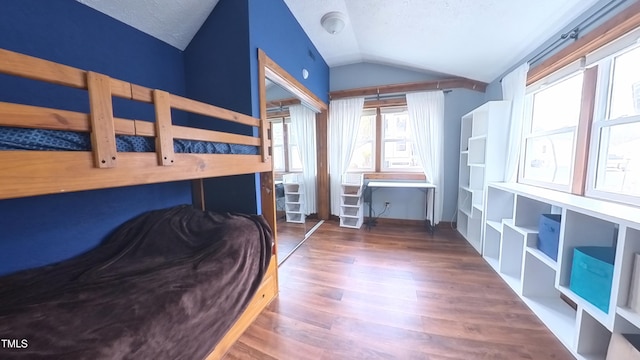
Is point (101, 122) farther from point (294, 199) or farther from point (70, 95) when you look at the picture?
point (294, 199)

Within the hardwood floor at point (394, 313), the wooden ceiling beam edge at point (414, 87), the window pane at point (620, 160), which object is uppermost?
the wooden ceiling beam edge at point (414, 87)

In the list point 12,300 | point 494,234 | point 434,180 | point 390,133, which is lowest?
point 494,234

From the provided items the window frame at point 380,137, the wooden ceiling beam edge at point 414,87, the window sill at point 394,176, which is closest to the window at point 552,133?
the wooden ceiling beam edge at point 414,87

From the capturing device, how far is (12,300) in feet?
3.15

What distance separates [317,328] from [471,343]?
0.95m

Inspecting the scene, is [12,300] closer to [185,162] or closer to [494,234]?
[185,162]

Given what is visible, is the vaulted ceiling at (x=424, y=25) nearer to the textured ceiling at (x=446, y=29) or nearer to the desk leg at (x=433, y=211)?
the textured ceiling at (x=446, y=29)

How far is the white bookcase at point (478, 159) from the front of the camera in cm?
239

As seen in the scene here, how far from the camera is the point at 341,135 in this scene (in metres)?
3.60

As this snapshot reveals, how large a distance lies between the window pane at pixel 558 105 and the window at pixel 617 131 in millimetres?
230

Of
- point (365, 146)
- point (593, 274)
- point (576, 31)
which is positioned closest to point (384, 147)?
point (365, 146)

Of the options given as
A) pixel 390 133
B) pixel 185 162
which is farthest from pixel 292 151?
pixel 185 162

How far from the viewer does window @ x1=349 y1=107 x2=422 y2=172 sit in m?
3.54

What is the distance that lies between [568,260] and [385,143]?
2568mm
